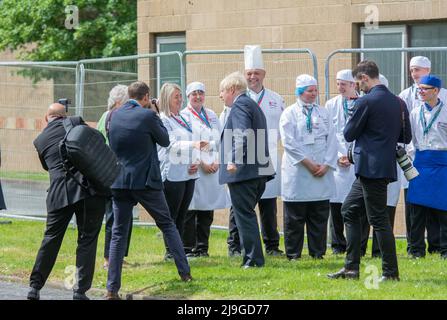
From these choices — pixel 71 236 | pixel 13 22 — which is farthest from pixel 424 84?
pixel 13 22

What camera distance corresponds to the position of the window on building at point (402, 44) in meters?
14.1

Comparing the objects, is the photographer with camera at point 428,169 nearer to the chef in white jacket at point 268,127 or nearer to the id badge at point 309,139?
the id badge at point 309,139

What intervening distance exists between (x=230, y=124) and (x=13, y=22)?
18.8m

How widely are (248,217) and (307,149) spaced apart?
4.70 ft

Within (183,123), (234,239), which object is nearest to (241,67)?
(183,123)

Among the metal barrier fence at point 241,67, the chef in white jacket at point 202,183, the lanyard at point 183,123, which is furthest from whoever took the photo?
the metal barrier fence at point 241,67

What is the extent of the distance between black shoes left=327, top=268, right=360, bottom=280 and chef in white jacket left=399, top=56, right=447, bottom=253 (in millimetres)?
2054

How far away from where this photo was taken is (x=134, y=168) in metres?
11.4

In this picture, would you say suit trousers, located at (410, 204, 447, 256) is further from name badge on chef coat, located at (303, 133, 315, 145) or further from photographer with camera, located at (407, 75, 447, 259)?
name badge on chef coat, located at (303, 133, 315, 145)

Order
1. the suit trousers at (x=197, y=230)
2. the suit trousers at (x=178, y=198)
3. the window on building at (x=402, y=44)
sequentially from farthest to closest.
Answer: the window on building at (x=402, y=44) → the suit trousers at (x=197, y=230) → the suit trousers at (x=178, y=198)

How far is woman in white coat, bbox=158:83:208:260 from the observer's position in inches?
516

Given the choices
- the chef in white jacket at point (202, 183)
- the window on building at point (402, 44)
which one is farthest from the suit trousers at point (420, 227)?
the chef in white jacket at point (202, 183)
